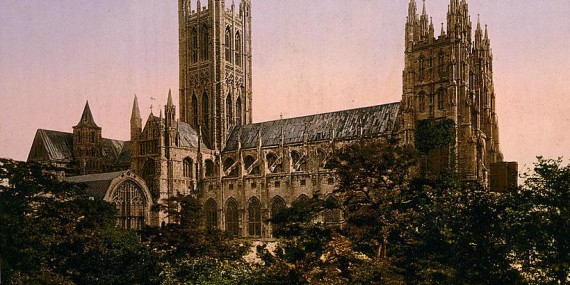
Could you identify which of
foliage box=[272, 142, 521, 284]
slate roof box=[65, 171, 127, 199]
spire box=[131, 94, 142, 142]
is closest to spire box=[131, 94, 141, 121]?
spire box=[131, 94, 142, 142]

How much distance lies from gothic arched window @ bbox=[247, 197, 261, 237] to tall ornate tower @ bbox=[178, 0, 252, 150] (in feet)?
49.4

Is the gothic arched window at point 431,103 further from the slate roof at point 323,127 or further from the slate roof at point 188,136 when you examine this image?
the slate roof at point 188,136

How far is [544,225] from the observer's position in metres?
20.8

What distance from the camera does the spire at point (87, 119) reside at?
8144cm

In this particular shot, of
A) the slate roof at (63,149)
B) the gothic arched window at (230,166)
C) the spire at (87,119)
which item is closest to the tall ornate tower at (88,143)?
the spire at (87,119)

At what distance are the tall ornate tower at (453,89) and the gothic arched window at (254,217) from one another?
19007 mm

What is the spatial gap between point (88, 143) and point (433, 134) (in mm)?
46354

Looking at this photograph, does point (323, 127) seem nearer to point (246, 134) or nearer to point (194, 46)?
point (246, 134)

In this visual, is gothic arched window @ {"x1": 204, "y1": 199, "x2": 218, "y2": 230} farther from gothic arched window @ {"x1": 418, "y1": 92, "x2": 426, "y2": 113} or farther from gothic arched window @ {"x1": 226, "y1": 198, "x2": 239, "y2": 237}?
gothic arched window @ {"x1": 418, "y1": 92, "x2": 426, "y2": 113}

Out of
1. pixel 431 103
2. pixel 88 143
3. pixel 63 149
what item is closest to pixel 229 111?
pixel 88 143

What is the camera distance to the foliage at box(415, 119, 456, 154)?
60.8 m

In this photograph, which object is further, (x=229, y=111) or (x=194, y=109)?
(x=194, y=109)

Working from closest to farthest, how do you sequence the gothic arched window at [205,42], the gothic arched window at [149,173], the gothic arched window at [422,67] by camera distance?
the gothic arched window at [422,67]
the gothic arched window at [149,173]
the gothic arched window at [205,42]

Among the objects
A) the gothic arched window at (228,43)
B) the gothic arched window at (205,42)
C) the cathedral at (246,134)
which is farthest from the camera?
the gothic arched window at (228,43)
